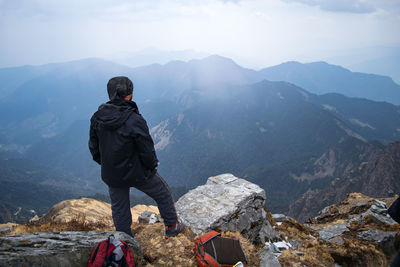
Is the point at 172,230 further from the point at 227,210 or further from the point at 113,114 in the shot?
the point at 113,114

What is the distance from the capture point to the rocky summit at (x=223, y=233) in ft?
14.6

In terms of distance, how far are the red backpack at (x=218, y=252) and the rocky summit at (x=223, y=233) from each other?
1.04 ft

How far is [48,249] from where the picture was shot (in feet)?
14.2

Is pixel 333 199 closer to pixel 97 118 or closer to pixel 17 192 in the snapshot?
pixel 97 118

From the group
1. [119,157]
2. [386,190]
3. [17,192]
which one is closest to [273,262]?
[119,157]

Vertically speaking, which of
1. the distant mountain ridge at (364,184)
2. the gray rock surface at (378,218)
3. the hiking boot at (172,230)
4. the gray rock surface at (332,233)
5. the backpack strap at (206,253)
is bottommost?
the distant mountain ridge at (364,184)

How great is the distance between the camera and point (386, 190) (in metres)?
87.6

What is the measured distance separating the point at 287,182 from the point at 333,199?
79.9 m

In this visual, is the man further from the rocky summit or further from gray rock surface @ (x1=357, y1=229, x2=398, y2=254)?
gray rock surface @ (x1=357, y1=229, x2=398, y2=254)

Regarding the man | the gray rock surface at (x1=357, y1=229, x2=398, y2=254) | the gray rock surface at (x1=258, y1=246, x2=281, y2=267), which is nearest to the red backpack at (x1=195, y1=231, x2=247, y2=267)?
the gray rock surface at (x1=258, y1=246, x2=281, y2=267)

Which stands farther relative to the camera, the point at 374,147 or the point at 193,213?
the point at 374,147

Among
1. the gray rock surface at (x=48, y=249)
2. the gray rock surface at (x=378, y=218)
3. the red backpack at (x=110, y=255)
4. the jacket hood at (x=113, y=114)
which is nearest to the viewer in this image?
the gray rock surface at (x=48, y=249)

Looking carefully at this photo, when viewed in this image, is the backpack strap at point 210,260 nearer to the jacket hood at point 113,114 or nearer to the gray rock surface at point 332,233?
the jacket hood at point 113,114

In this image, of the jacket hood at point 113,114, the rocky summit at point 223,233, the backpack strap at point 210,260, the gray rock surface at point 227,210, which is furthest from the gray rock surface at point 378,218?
the jacket hood at point 113,114
